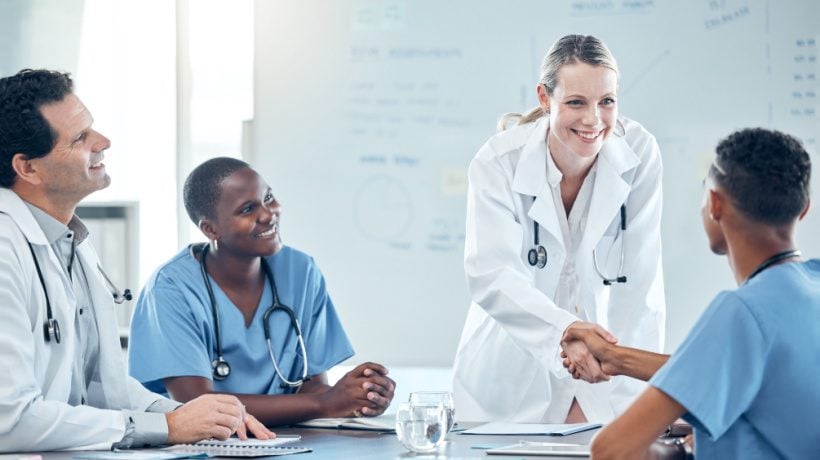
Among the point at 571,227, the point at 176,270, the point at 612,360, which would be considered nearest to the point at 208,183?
the point at 176,270

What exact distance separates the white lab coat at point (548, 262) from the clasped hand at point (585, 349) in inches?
8.4

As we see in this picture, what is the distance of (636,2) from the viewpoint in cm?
342

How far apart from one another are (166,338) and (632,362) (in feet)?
3.54

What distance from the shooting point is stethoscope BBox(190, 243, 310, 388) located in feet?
8.47

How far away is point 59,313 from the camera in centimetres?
211

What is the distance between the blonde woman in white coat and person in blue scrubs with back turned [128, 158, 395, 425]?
0.38 meters

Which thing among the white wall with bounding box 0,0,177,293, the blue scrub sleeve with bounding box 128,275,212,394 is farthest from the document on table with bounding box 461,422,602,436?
the white wall with bounding box 0,0,177,293

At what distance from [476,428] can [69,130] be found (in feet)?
3.50

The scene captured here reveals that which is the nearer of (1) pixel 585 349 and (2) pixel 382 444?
(2) pixel 382 444

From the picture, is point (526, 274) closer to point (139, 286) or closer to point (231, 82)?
point (231, 82)

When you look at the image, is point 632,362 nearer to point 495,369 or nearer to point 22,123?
point 495,369

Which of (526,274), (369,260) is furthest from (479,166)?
(369,260)

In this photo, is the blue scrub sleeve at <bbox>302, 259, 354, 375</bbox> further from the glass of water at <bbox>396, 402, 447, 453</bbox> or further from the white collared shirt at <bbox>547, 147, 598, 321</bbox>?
the glass of water at <bbox>396, 402, 447, 453</bbox>

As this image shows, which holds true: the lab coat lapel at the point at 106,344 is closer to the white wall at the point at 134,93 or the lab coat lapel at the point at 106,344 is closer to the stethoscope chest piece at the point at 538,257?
the stethoscope chest piece at the point at 538,257
